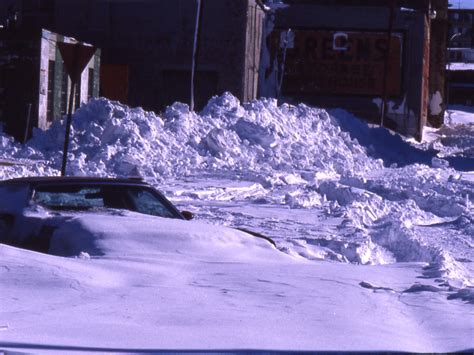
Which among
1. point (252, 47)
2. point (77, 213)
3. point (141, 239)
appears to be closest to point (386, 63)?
point (252, 47)

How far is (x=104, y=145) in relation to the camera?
2403 cm

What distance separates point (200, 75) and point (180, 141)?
12.6 meters

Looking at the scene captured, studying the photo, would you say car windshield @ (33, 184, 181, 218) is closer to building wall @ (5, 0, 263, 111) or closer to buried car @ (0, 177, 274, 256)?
buried car @ (0, 177, 274, 256)

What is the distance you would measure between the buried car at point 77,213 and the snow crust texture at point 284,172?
1814 mm

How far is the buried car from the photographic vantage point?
29.9 ft

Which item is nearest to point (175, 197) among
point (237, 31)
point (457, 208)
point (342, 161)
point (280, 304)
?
point (457, 208)

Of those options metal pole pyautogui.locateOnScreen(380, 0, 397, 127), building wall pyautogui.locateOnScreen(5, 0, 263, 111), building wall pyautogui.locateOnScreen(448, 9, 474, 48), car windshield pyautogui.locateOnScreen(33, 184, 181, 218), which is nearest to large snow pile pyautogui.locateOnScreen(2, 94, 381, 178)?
building wall pyautogui.locateOnScreen(5, 0, 263, 111)

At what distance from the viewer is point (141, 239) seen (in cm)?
907

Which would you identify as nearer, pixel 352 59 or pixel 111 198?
pixel 111 198

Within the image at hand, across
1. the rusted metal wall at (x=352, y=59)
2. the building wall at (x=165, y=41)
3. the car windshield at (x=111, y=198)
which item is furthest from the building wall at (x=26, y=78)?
the rusted metal wall at (x=352, y=59)

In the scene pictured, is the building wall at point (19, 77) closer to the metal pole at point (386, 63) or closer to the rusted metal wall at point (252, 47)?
the rusted metal wall at point (252, 47)

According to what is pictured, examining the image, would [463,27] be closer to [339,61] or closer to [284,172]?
[339,61]

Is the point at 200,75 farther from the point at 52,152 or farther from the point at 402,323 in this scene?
the point at 402,323

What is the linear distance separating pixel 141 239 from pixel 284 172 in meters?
15.8
